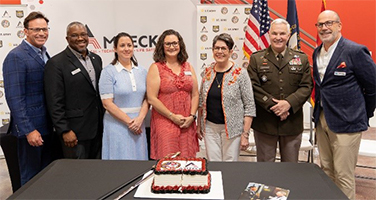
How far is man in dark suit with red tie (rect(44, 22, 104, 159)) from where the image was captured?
2.68m

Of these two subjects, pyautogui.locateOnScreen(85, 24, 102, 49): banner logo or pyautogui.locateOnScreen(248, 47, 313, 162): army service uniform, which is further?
pyautogui.locateOnScreen(85, 24, 102, 49): banner logo

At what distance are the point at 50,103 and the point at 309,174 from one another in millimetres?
2015

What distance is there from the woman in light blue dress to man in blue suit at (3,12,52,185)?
53cm

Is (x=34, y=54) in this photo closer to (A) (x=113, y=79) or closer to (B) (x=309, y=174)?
(A) (x=113, y=79)

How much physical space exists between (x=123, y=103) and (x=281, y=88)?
1.33 meters

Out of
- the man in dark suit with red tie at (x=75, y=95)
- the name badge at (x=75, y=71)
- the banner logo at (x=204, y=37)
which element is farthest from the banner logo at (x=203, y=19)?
the name badge at (x=75, y=71)

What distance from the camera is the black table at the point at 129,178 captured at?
155cm

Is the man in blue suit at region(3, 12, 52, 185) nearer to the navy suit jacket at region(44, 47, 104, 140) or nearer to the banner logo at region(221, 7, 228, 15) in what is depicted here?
the navy suit jacket at region(44, 47, 104, 140)

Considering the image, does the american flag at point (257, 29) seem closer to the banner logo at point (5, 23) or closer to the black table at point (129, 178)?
the black table at point (129, 178)

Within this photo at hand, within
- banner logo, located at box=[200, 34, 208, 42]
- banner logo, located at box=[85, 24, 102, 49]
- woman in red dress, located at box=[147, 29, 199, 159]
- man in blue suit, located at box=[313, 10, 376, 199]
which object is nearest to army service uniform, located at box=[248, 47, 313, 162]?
man in blue suit, located at box=[313, 10, 376, 199]

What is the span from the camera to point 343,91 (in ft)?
8.50

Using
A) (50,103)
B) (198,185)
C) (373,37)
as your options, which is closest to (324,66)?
(198,185)

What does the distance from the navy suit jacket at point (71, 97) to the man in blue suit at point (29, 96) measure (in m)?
0.13

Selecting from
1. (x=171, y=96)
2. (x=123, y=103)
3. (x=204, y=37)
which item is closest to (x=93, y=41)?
(x=204, y=37)
